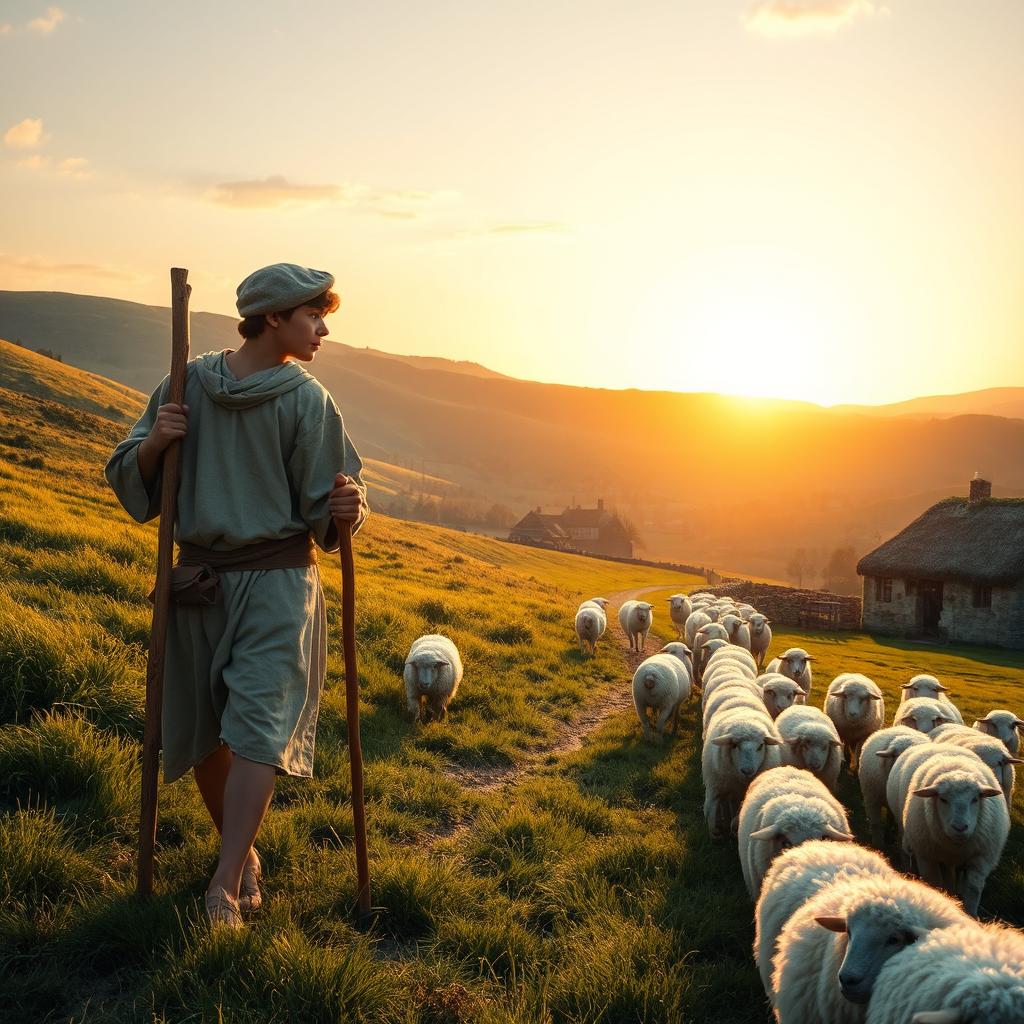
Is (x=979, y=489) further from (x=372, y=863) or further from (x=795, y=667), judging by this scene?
(x=372, y=863)

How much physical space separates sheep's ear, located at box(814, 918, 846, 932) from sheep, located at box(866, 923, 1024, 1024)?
32 centimetres

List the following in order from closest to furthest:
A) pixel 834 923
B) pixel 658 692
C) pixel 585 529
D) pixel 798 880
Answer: pixel 834 923
pixel 798 880
pixel 658 692
pixel 585 529

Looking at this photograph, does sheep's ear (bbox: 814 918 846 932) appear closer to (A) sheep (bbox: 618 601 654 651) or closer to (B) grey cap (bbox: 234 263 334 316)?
(B) grey cap (bbox: 234 263 334 316)

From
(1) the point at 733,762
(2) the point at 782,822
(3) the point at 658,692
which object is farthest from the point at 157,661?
(3) the point at 658,692

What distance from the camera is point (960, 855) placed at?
5438mm

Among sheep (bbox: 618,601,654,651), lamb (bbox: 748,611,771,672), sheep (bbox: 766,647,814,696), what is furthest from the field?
lamb (bbox: 748,611,771,672)

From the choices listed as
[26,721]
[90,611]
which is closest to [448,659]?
[90,611]

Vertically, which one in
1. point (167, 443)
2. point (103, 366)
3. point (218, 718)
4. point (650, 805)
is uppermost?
point (103, 366)

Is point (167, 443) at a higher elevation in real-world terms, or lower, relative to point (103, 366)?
lower

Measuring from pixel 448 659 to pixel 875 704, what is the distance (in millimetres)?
5442

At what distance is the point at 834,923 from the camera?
298 centimetres

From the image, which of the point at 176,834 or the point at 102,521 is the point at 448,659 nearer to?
the point at 176,834

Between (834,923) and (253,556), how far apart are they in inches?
113

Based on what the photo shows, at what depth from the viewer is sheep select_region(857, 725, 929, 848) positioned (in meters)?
7.04
